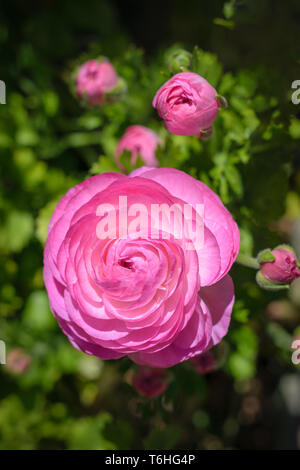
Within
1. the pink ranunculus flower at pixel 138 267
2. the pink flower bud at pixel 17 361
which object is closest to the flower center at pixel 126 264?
the pink ranunculus flower at pixel 138 267

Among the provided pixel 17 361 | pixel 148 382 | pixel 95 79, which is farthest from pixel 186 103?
pixel 17 361

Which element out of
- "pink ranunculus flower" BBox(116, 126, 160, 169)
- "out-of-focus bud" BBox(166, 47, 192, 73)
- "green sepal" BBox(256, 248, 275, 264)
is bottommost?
"green sepal" BBox(256, 248, 275, 264)

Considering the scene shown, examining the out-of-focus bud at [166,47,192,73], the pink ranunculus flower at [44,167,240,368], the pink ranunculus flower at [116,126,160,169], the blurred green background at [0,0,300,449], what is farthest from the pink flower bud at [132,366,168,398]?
the out-of-focus bud at [166,47,192,73]

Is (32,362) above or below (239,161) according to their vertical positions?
below

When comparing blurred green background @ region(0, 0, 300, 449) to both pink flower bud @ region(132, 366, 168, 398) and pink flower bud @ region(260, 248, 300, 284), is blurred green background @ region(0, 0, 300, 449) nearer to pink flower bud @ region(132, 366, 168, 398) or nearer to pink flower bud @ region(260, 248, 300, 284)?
pink flower bud @ region(132, 366, 168, 398)

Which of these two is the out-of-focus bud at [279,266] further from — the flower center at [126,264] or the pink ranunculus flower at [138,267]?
the flower center at [126,264]
